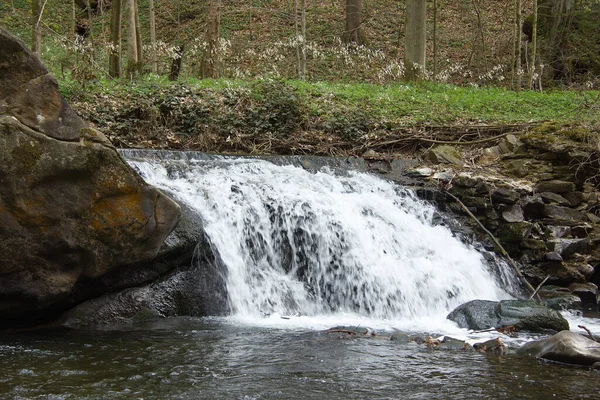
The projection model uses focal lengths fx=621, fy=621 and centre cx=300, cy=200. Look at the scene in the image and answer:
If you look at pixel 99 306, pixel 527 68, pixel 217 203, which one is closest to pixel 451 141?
pixel 217 203

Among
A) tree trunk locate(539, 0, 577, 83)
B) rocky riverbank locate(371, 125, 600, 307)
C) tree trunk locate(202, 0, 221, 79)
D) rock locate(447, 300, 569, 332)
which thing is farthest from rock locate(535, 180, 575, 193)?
tree trunk locate(539, 0, 577, 83)

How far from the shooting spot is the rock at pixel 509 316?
6.94 metres

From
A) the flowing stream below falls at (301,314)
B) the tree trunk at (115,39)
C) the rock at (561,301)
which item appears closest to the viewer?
the flowing stream below falls at (301,314)

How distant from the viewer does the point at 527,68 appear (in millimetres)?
22469

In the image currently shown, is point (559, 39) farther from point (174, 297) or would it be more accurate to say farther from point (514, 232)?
point (174, 297)

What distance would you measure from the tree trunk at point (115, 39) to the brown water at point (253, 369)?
956 cm

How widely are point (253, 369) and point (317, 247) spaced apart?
3807 millimetres

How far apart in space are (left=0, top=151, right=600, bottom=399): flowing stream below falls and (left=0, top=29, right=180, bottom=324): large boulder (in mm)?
534

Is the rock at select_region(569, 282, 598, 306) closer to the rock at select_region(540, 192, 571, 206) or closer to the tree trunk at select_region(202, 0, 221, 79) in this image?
the rock at select_region(540, 192, 571, 206)

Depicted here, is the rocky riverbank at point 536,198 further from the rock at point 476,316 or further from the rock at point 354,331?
the rock at point 354,331

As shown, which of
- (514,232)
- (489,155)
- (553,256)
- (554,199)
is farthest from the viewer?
(489,155)

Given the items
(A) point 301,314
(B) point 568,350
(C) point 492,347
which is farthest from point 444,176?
(B) point 568,350

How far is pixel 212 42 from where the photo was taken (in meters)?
16.8

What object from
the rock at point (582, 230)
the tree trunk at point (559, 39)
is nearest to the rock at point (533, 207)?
the rock at point (582, 230)
